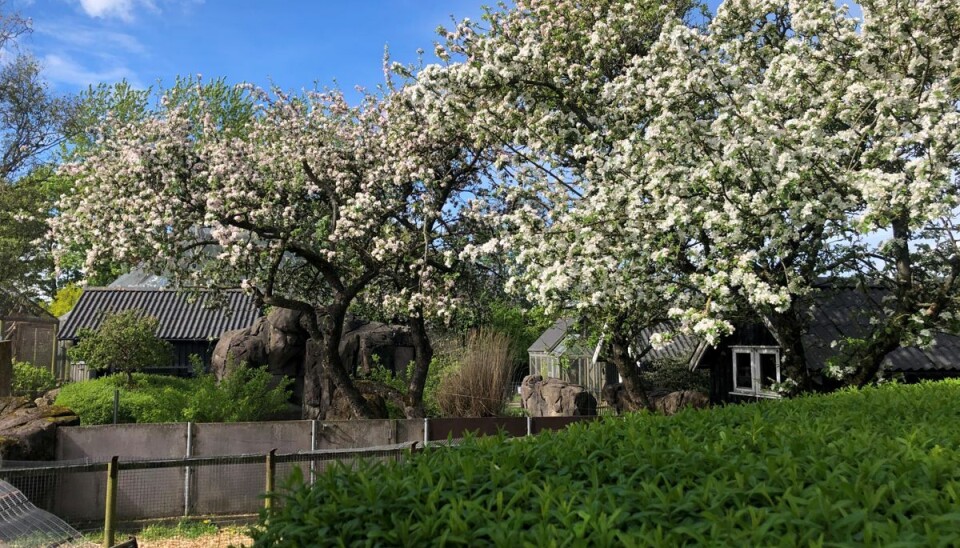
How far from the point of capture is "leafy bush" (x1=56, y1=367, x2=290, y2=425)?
17.0 metres

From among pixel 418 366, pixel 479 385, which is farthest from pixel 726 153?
pixel 479 385

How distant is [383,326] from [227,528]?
13.8 meters

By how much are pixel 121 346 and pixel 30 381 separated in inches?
116

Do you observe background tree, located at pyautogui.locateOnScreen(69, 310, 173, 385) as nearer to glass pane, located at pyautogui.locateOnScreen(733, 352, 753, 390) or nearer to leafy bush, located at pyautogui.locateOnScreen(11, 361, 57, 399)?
leafy bush, located at pyautogui.locateOnScreen(11, 361, 57, 399)

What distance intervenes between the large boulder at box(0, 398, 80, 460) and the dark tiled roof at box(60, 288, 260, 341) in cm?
1770

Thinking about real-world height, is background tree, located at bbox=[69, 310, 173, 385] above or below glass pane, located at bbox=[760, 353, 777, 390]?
above

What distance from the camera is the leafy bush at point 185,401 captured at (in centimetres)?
1698

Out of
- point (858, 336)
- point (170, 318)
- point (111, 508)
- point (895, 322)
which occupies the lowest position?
point (111, 508)

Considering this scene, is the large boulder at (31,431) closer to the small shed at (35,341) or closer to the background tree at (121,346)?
the background tree at (121,346)

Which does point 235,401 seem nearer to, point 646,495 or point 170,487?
point 170,487

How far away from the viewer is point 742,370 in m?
21.1

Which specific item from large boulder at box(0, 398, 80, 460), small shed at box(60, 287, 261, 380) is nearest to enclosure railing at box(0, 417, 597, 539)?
large boulder at box(0, 398, 80, 460)

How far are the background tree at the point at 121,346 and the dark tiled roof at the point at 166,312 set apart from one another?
23.1 feet

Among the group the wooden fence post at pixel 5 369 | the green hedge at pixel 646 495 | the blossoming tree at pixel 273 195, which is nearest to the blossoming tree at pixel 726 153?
the blossoming tree at pixel 273 195
